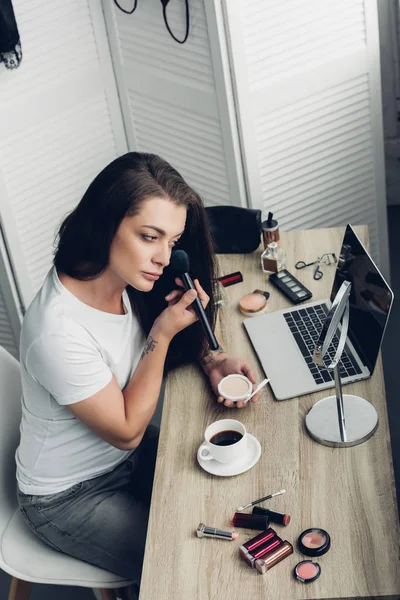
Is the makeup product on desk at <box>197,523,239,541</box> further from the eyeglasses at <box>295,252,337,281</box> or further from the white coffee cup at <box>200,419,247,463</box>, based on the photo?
the eyeglasses at <box>295,252,337,281</box>

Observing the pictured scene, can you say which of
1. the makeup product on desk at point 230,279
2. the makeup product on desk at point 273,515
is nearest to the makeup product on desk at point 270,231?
the makeup product on desk at point 230,279

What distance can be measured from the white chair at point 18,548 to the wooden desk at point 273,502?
33cm

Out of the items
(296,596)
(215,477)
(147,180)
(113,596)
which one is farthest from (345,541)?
(147,180)

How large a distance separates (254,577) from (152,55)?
6.59ft

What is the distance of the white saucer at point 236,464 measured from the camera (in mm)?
1695

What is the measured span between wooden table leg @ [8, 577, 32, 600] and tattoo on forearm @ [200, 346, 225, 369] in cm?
67

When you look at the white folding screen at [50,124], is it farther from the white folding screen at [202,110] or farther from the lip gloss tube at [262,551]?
the lip gloss tube at [262,551]

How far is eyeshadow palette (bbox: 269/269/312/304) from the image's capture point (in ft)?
7.04

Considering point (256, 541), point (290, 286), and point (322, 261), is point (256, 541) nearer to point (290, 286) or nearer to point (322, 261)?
point (290, 286)

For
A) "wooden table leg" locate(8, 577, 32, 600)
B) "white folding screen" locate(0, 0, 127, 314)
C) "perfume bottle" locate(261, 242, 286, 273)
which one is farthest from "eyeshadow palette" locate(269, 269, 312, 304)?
"white folding screen" locate(0, 0, 127, 314)

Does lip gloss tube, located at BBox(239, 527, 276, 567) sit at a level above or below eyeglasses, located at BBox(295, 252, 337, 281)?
below

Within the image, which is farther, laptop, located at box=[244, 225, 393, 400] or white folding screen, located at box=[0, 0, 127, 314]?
white folding screen, located at box=[0, 0, 127, 314]

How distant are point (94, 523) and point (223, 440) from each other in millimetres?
352

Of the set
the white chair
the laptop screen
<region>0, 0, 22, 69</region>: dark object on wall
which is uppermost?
<region>0, 0, 22, 69</region>: dark object on wall
